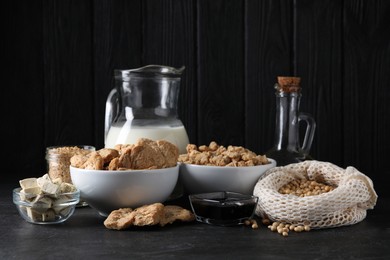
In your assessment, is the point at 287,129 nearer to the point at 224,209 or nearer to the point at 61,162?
the point at 224,209

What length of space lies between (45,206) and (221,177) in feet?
1.14

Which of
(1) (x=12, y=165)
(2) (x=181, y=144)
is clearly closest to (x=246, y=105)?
(2) (x=181, y=144)

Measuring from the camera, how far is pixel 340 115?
6.63 feet

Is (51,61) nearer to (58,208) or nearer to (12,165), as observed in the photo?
(12,165)

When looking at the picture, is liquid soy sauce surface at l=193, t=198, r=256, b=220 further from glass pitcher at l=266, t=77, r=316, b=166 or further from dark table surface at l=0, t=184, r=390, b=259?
glass pitcher at l=266, t=77, r=316, b=166

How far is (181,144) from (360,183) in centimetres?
40

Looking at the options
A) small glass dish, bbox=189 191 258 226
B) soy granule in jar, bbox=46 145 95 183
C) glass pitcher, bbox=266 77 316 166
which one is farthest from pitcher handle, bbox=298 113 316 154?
soy granule in jar, bbox=46 145 95 183

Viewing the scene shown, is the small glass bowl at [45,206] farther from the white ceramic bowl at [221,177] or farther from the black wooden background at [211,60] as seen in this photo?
the black wooden background at [211,60]

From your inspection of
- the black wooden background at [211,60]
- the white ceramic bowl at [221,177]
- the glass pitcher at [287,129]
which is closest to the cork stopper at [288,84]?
the glass pitcher at [287,129]

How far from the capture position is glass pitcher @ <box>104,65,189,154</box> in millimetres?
1432

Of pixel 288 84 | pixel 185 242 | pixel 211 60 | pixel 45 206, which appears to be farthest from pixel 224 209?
pixel 211 60

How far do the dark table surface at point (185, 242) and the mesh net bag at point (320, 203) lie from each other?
0.07 ft

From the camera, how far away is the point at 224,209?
1197 mm

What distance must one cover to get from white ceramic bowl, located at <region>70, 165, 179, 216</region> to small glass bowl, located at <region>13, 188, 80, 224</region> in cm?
3
